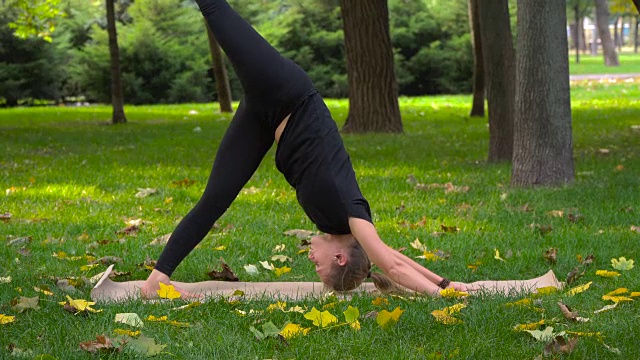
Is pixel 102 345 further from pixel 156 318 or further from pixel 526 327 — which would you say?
pixel 526 327

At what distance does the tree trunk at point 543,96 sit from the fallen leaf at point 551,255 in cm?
285

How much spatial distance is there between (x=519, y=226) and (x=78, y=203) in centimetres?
380

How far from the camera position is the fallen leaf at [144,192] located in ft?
29.3

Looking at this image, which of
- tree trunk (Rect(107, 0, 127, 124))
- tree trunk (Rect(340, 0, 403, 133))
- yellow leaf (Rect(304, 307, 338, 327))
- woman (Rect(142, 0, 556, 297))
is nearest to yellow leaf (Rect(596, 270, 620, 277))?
woman (Rect(142, 0, 556, 297))

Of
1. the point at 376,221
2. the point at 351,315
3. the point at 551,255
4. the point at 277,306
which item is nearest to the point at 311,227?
the point at 376,221

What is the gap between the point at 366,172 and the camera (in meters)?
10.6

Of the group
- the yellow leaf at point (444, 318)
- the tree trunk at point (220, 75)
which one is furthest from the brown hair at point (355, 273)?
the tree trunk at point (220, 75)

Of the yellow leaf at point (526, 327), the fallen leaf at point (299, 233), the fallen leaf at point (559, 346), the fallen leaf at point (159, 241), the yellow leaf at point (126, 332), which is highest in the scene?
the yellow leaf at point (126, 332)

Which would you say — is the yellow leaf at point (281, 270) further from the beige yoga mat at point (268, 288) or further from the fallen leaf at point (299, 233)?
the fallen leaf at point (299, 233)

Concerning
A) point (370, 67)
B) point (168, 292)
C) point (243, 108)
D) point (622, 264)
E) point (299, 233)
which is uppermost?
point (243, 108)

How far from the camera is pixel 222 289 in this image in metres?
5.39

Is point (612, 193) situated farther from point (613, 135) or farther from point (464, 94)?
point (464, 94)

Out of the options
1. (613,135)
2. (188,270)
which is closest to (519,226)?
(188,270)

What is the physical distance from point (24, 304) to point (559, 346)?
2.51m
